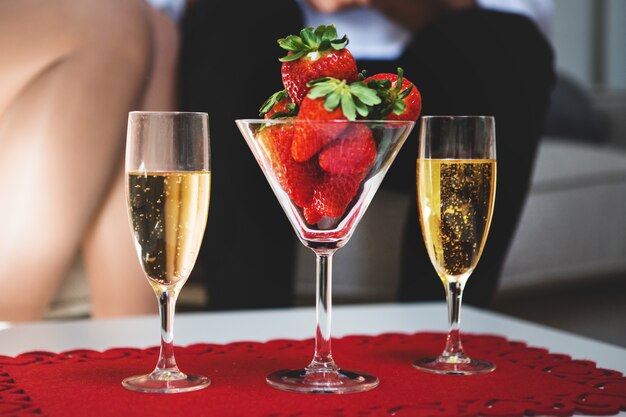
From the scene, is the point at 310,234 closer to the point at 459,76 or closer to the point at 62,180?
the point at 62,180

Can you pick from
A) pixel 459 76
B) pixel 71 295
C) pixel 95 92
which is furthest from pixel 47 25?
pixel 459 76

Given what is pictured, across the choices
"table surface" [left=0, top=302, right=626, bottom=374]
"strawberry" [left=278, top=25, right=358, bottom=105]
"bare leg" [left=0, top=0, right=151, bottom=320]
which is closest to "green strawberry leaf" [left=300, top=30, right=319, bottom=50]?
"strawberry" [left=278, top=25, right=358, bottom=105]

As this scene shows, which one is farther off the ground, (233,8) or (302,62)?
(233,8)

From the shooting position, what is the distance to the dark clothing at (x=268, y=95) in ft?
5.07

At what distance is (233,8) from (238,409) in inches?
42.3

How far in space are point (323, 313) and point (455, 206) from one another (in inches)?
6.1

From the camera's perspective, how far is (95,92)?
1476mm

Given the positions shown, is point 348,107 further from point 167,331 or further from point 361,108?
point 167,331

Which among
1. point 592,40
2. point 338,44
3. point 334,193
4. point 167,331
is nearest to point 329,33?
point 338,44

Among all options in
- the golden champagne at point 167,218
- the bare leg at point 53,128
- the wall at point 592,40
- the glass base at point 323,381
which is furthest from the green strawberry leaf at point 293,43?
the wall at point 592,40

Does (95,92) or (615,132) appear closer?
(95,92)

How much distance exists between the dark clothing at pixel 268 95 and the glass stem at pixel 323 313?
0.81 meters

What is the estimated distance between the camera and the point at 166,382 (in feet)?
2.30

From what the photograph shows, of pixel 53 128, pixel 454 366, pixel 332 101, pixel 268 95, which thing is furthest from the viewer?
pixel 268 95
